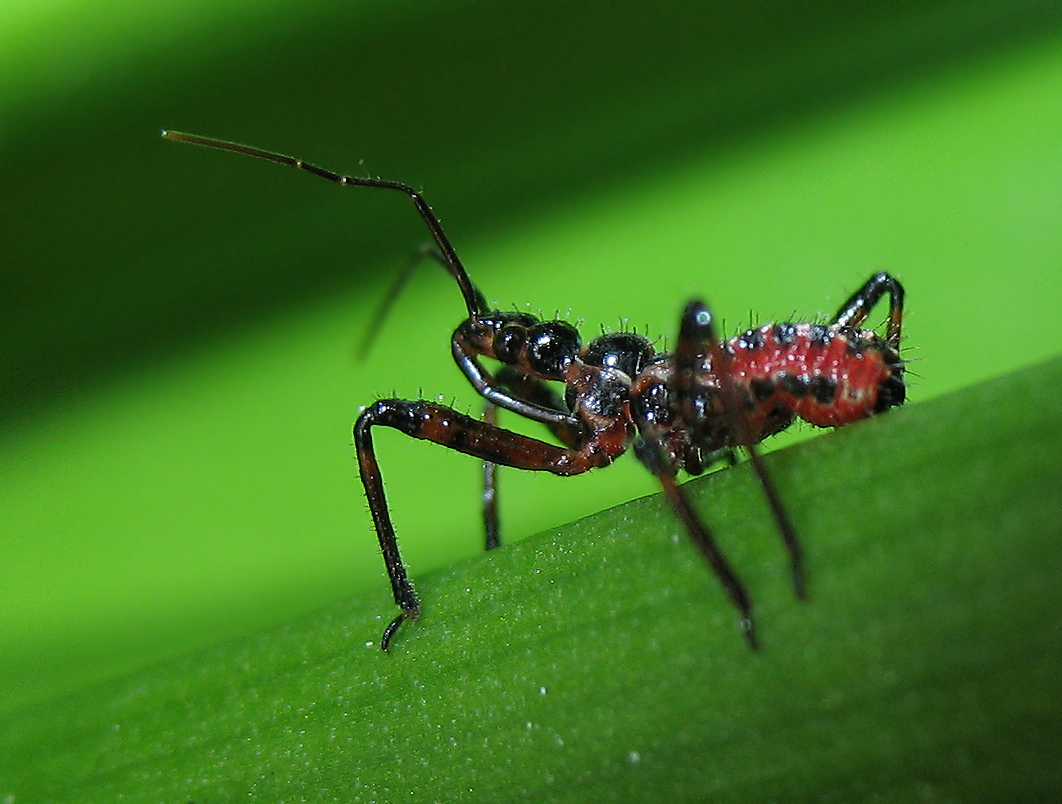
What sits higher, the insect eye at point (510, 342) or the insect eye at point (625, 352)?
the insect eye at point (510, 342)

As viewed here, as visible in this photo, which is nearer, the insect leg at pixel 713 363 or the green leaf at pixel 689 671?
the green leaf at pixel 689 671

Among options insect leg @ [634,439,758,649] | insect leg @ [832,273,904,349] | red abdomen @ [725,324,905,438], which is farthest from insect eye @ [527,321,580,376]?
insect leg @ [634,439,758,649]

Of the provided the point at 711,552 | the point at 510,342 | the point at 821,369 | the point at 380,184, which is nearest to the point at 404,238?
the point at 380,184

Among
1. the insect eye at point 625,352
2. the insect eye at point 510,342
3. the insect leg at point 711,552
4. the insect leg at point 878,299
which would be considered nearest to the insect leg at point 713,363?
the insect leg at point 711,552

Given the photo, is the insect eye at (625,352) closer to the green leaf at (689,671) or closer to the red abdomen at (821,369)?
the red abdomen at (821,369)

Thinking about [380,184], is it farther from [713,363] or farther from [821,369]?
[821,369]
